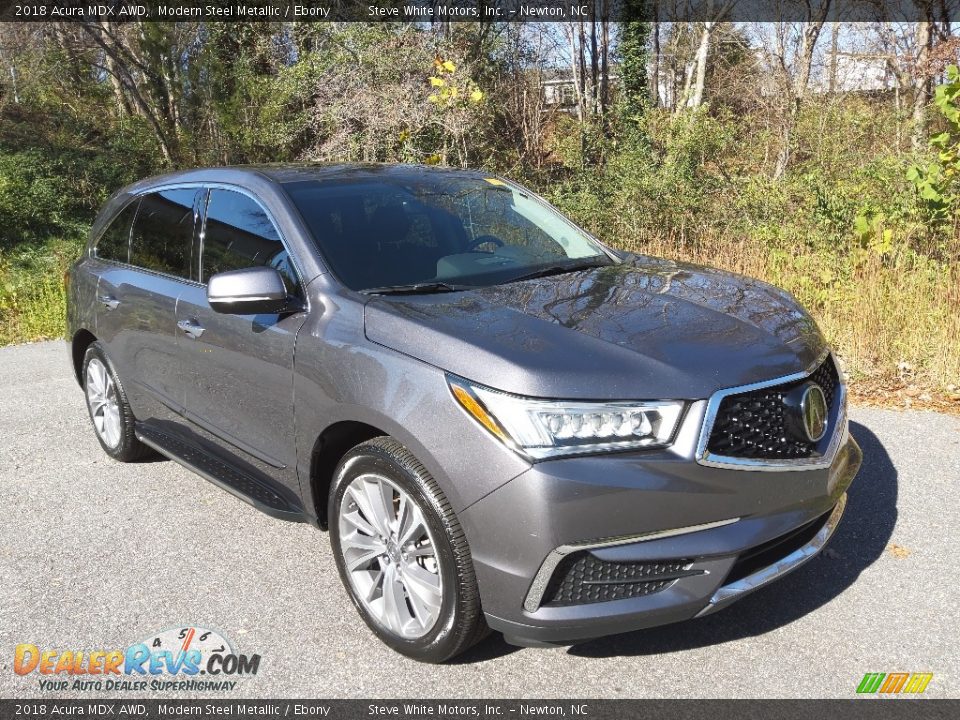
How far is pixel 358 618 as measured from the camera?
3418mm

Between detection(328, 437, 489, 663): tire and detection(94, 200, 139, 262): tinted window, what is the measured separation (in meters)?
2.67

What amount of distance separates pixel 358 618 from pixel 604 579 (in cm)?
120

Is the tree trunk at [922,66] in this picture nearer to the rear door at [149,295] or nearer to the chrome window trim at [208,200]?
the chrome window trim at [208,200]

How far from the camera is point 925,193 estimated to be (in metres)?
7.52

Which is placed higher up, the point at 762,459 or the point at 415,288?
the point at 415,288

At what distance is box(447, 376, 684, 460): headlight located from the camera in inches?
103

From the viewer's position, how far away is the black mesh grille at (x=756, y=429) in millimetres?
2703

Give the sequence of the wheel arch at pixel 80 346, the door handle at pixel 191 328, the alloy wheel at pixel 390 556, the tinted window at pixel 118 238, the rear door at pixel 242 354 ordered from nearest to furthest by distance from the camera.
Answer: the alloy wheel at pixel 390 556
the rear door at pixel 242 354
the door handle at pixel 191 328
the tinted window at pixel 118 238
the wheel arch at pixel 80 346

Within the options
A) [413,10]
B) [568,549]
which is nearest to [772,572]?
[568,549]

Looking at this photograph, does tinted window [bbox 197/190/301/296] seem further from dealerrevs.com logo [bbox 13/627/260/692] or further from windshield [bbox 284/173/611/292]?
dealerrevs.com logo [bbox 13/627/260/692]

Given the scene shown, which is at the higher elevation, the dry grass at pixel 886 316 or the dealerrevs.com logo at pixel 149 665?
the dry grass at pixel 886 316

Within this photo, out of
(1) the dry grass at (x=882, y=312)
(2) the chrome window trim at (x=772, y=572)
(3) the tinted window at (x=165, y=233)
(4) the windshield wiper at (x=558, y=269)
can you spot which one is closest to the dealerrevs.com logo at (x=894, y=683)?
(2) the chrome window trim at (x=772, y=572)

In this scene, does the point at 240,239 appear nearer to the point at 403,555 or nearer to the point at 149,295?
the point at 149,295

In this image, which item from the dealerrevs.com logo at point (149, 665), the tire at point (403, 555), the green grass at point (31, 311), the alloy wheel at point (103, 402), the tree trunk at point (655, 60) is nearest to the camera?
the tire at point (403, 555)
